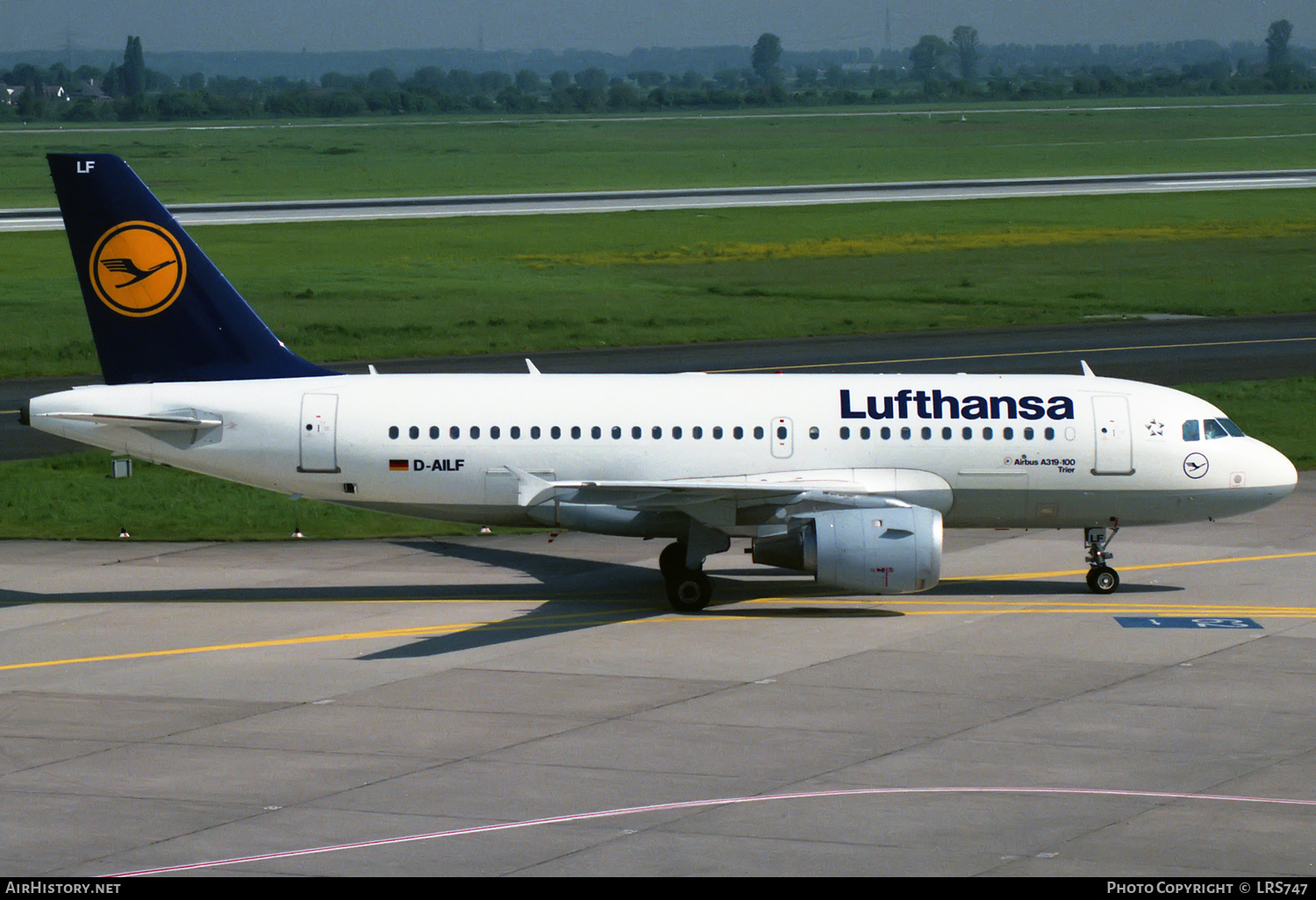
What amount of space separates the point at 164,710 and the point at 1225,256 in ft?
275

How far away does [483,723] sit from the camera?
85.5 ft

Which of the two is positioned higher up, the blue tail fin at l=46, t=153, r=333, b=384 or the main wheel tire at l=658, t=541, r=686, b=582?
the blue tail fin at l=46, t=153, r=333, b=384

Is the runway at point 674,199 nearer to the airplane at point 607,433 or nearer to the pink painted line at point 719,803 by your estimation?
the airplane at point 607,433

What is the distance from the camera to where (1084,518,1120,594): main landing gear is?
1390 inches

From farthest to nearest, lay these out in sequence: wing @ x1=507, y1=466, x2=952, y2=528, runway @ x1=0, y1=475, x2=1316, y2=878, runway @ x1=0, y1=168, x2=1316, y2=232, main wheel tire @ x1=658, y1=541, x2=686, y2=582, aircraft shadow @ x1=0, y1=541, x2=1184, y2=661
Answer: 1. runway @ x1=0, y1=168, x2=1316, y2=232
2. main wheel tire @ x1=658, y1=541, x2=686, y2=582
3. aircraft shadow @ x1=0, y1=541, x2=1184, y2=661
4. wing @ x1=507, y1=466, x2=952, y2=528
5. runway @ x1=0, y1=475, x2=1316, y2=878

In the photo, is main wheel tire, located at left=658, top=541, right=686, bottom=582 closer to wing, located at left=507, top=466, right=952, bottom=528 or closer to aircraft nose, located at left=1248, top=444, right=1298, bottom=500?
wing, located at left=507, top=466, right=952, bottom=528

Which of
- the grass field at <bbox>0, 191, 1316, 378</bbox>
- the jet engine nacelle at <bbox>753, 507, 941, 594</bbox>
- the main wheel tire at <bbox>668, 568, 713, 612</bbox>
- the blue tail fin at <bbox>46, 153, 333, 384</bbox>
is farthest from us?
the grass field at <bbox>0, 191, 1316, 378</bbox>

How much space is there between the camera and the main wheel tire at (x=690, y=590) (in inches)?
1337

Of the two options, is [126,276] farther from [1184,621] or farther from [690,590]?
[1184,621]

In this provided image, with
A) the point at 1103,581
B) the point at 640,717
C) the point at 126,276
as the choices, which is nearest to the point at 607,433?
the point at 640,717

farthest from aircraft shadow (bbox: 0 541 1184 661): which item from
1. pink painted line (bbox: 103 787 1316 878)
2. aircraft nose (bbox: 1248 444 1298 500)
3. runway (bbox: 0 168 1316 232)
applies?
runway (bbox: 0 168 1316 232)

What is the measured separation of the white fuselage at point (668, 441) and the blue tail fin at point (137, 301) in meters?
0.73

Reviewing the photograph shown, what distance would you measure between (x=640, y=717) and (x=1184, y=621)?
11747mm
